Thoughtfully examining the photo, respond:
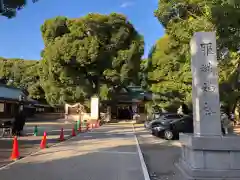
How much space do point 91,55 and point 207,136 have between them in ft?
114

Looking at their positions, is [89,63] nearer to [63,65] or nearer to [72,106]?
[63,65]

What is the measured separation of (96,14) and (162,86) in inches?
623

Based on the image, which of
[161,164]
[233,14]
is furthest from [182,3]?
[161,164]

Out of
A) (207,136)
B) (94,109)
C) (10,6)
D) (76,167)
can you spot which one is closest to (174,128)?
(76,167)

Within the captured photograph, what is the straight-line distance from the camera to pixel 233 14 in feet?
40.5

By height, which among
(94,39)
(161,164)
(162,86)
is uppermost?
(94,39)

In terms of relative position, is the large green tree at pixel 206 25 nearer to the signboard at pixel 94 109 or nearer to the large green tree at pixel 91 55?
the large green tree at pixel 91 55

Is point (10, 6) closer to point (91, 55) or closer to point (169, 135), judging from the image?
point (169, 135)

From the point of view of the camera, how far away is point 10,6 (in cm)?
779

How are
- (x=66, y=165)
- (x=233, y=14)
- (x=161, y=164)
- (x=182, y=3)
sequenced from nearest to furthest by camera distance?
(x=66, y=165) → (x=161, y=164) → (x=233, y=14) → (x=182, y=3)

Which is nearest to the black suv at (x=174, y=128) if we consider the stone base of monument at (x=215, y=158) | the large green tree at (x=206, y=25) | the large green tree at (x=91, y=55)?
the large green tree at (x=206, y=25)

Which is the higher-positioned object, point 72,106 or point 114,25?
point 114,25

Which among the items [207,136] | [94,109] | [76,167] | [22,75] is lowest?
[76,167]

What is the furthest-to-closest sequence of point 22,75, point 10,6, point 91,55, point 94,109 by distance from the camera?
point 22,75 → point 94,109 → point 91,55 → point 10,6
